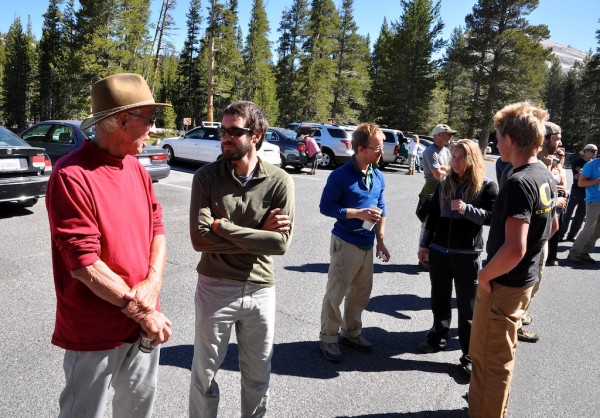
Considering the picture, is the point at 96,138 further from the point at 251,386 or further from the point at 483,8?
the point at 483,8

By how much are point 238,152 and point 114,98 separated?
679 mm

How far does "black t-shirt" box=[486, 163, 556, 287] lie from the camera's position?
2508 millimetres

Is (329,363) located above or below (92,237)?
below

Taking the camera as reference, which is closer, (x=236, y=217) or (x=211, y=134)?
(x=236, y=217)

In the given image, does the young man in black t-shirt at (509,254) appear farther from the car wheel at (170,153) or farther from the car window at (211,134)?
the car wheel at (170,153)

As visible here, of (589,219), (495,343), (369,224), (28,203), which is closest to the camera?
(495,343)

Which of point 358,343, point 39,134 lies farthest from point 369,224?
point 39,134

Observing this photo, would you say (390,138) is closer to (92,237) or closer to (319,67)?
(92,237)

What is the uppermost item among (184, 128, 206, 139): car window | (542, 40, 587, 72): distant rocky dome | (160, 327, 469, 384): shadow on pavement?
(542, 40, 587, 72): distant rocky dome

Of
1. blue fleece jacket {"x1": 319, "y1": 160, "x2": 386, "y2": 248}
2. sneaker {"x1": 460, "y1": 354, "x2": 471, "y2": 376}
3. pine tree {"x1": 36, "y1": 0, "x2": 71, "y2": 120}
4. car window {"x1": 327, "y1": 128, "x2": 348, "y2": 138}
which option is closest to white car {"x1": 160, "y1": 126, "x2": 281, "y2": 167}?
car window {"x1": 327, "y1": 128, "x2": 348, "y2": 138}

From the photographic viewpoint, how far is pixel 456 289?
3.66m

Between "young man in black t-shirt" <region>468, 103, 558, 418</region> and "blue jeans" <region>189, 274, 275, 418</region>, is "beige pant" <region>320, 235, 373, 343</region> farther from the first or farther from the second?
"blue jeans" <region>189, 274, 275, 418</region>

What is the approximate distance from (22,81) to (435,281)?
6085cm

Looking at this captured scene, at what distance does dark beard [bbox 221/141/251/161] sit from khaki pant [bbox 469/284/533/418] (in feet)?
5.78
